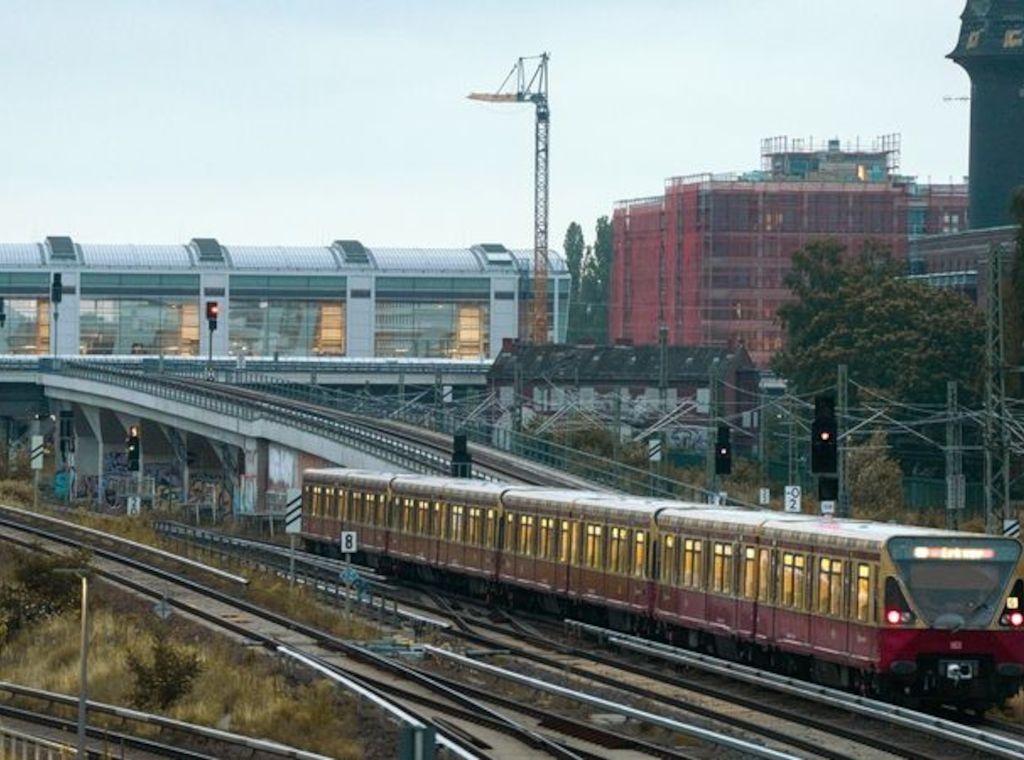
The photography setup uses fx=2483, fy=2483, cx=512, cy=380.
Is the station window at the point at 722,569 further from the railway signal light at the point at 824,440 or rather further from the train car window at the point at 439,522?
the train car window at the point at 439,522

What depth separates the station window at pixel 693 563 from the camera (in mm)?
43906

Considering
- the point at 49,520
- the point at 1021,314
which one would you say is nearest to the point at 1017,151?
the point at 1021,314

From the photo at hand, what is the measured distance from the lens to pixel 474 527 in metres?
58.2

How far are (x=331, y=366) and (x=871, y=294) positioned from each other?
51986mm

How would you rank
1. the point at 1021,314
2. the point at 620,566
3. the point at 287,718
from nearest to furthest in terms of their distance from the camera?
A: the point at 287,718, the point at 620,566, the point at 1021,314

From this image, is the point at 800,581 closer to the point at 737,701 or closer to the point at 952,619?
the point at 737,701

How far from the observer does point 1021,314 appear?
3821 inches

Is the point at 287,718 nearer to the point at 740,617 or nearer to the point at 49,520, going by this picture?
the point at 740,617

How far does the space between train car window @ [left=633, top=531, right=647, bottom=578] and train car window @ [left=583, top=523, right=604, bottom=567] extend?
2.01 metres

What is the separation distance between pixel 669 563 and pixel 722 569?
9.64 feet

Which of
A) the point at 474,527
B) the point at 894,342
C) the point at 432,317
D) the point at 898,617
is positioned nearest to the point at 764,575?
the point at 898,617

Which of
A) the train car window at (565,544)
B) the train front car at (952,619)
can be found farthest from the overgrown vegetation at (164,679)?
the train car window at (565,544)

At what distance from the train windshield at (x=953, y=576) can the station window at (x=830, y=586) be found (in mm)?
1698

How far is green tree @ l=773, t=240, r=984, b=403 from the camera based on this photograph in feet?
371
